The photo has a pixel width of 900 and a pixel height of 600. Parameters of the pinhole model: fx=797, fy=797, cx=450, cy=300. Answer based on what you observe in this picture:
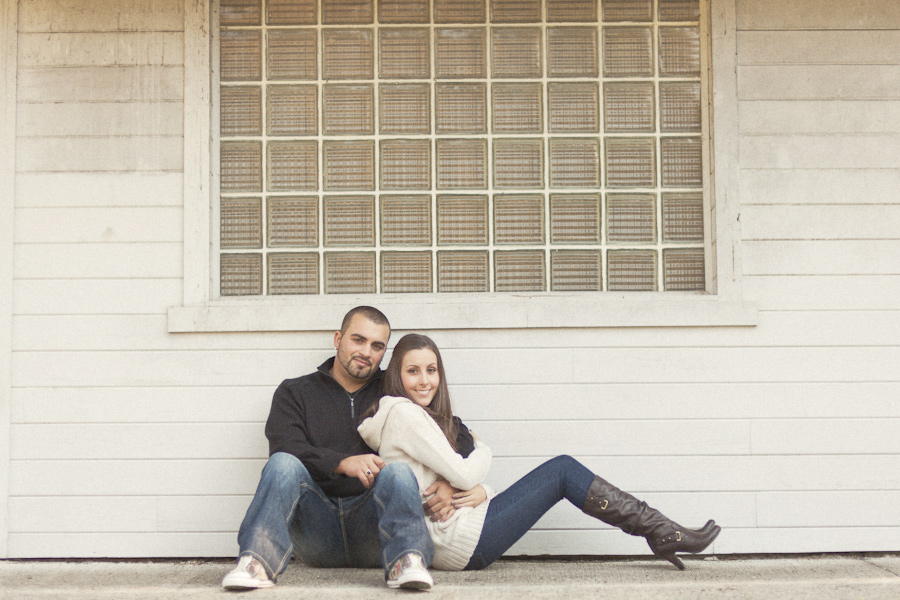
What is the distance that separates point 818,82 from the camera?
3730 mm

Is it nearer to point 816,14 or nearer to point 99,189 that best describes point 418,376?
point 99,189

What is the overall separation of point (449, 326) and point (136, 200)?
1569 mm

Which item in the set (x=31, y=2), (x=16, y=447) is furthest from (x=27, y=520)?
(x=31, y=2)

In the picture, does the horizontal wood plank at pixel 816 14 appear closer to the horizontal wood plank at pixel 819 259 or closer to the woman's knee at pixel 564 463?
the horizontal wood plank at pixel 819 259

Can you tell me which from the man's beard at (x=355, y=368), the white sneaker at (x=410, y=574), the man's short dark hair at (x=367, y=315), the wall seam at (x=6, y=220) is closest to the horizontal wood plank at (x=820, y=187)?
the man's short dark hair at (x=367, y=315)

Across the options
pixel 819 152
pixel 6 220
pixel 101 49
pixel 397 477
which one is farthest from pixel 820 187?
pixel 6 220

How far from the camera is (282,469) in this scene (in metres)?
2.97

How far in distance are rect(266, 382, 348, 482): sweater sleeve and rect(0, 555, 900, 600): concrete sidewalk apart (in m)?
0.43

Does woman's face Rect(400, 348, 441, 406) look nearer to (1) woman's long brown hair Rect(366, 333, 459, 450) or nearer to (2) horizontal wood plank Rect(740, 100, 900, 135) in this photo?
(1) woman's long brown hair Rect(366, 333, 459, 450)

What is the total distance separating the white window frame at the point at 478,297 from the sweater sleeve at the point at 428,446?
0.65 meters

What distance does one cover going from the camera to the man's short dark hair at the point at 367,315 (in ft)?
11.1

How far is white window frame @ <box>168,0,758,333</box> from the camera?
12.0 ft

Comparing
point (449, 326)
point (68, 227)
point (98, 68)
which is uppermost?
point (98, 68)

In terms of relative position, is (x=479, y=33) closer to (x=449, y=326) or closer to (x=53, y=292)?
(x=449, y=326)
